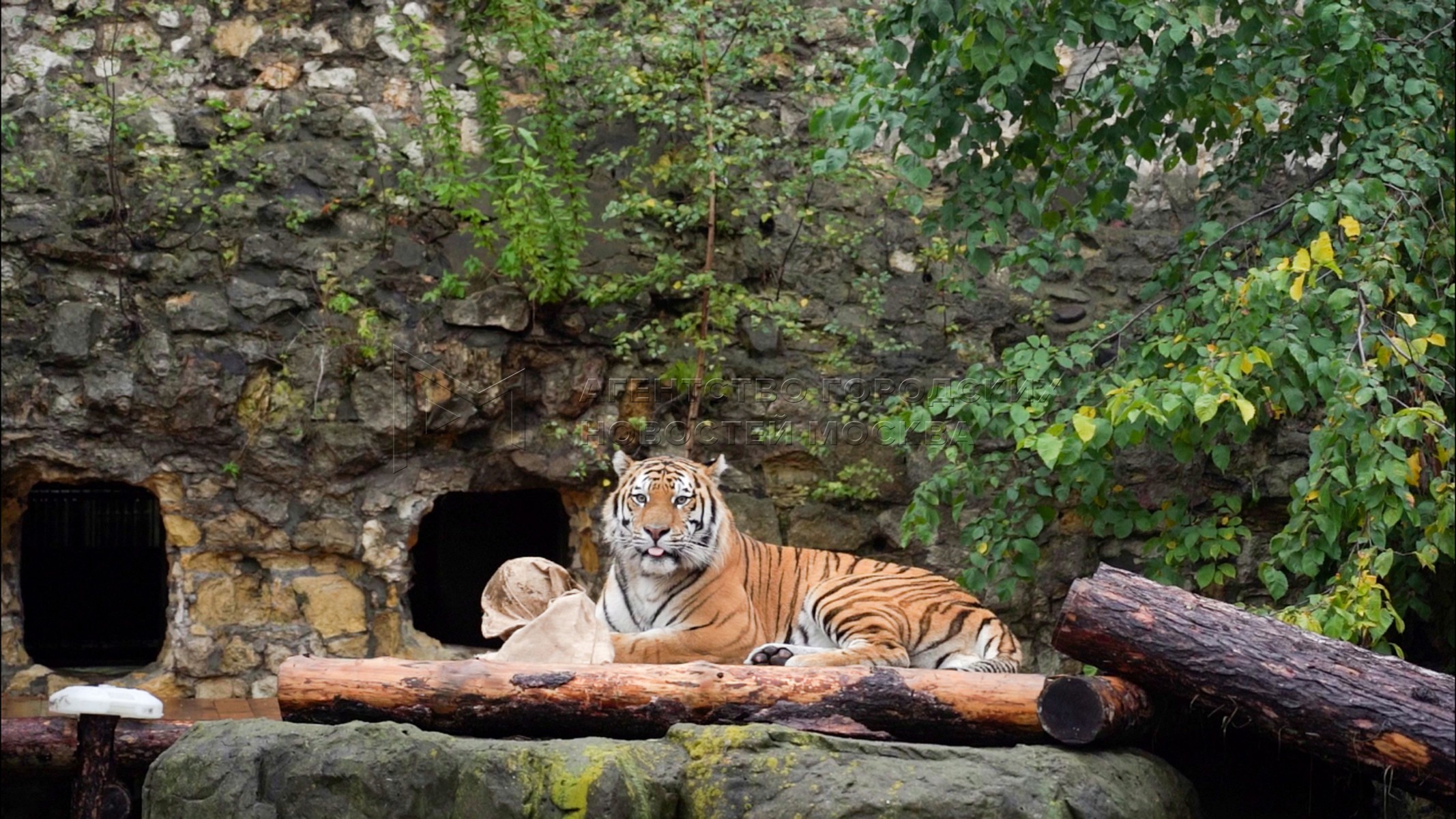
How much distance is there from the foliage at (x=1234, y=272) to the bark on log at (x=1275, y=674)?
673mm

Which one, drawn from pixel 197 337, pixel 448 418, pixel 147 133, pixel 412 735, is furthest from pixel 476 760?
pixel 147 133

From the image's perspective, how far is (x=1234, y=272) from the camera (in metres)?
6.32

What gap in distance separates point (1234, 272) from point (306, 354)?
14.0 feet

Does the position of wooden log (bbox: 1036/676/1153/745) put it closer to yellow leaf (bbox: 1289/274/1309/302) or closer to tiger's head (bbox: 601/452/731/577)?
yellow leaf (bbox: 1289/274/1309/302)

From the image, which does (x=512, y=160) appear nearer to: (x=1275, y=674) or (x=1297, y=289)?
(x=1297, y=289)

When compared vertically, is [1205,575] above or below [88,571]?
above

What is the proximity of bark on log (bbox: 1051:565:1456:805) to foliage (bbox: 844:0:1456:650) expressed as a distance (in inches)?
26.5

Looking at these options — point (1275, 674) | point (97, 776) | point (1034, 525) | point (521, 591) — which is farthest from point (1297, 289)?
Answer: point (97, 776)

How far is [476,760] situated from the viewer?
418 cm

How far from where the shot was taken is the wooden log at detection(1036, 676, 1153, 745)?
4312 millimetres

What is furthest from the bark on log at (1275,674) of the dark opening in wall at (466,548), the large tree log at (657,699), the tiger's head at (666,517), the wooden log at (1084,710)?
the dark opening in wall at (466,548)

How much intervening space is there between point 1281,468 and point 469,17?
4.40 metres

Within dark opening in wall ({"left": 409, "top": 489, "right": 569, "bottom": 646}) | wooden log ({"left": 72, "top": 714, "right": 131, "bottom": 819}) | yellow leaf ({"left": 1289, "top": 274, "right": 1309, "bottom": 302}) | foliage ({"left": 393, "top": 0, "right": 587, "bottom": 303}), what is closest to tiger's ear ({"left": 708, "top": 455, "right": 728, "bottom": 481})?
foliage ({"left": 393, "top": 0, "right": 587, "bottom": 303})

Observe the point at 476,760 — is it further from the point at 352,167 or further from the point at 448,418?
the point at 352,167
